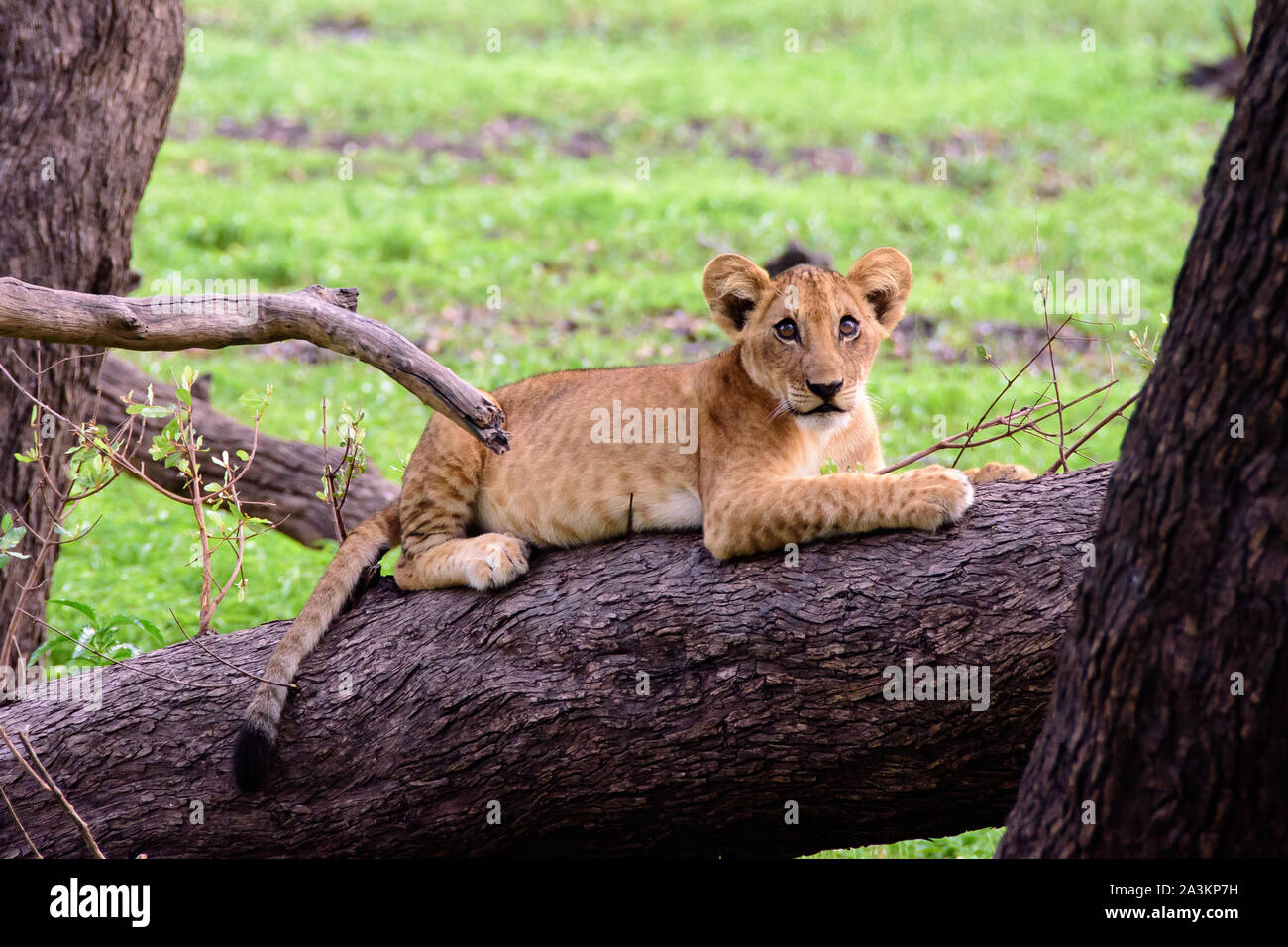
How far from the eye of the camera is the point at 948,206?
1424cm

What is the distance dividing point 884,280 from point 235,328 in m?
2.35

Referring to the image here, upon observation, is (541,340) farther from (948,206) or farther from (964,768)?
(964,768)

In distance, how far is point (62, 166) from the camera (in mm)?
5316

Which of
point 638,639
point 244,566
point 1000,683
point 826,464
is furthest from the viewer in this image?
point 244,566

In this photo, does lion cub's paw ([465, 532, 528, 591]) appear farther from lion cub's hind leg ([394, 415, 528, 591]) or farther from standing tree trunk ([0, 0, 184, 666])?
standing tree trunk ([0, 0, 184, 666])

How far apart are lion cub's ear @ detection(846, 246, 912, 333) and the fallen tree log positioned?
995 millimetres

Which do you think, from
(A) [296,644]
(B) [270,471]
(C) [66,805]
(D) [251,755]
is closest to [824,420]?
(A) [296,644]

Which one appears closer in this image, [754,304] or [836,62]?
[754,304]

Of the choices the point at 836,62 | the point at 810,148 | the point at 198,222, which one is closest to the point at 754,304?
the point at 198,222

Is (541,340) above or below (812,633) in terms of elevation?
above

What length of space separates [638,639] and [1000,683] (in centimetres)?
106

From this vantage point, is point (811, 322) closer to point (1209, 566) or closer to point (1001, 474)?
point (1001, 474)

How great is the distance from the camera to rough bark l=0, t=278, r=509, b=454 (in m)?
3.48

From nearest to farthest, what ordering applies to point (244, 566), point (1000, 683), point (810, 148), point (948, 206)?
point (1000, 683)
point (244, 566)
point (948, 206)
point (810, 148)
